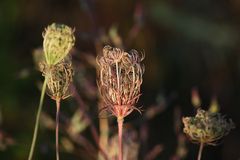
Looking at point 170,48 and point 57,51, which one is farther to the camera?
Result: point 170,48

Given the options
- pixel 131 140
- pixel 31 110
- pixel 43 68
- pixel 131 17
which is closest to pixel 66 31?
pixel 43 68

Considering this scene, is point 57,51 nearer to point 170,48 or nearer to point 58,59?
point 58,59

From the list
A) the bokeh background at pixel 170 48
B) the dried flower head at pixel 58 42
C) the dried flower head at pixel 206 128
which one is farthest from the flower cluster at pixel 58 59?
the bokeh background at pixel 170 48

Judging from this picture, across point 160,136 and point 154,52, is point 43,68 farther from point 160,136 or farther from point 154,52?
point 154,52

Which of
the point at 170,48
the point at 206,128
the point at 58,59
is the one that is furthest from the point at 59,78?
the point at 170,48

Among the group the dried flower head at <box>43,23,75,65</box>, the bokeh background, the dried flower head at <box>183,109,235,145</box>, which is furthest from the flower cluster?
the bokeh background
